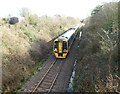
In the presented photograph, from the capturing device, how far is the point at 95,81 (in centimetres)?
1363

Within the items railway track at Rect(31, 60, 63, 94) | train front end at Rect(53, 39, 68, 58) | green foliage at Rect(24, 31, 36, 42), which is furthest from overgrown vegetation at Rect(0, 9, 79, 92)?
train front end at Rect(53, 39, 68, 58)

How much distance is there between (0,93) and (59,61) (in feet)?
33.4

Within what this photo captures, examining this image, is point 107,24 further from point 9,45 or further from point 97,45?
point 9,45

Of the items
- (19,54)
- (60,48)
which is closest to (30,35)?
(60,48)

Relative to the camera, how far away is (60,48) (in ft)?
81.7

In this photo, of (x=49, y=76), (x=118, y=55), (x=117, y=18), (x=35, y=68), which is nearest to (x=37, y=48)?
(x=35, y=68)

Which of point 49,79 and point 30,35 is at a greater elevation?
point 30,35

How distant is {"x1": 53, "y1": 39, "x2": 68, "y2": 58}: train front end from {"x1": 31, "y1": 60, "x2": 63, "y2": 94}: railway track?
1566 millimetres

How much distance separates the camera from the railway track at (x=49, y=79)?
16648 millimetres

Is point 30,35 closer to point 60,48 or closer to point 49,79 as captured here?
point 60,48

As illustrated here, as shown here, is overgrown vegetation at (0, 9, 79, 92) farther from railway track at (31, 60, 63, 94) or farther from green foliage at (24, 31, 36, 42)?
railway track at (31, 60, 63, 94)

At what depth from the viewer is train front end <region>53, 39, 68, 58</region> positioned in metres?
24.6

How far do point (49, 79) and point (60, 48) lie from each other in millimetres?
6476

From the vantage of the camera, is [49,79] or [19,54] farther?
[19,54]
